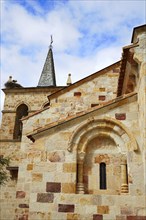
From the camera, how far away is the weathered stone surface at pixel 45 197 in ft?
23.8

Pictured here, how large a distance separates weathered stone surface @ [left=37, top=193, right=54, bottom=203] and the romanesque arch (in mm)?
692

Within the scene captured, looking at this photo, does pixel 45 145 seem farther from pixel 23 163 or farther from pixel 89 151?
Result: pixel 23 163

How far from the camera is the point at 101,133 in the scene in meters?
8.06

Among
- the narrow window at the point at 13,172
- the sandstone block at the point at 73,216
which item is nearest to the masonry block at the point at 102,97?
the sandstone block at the point at 73,216

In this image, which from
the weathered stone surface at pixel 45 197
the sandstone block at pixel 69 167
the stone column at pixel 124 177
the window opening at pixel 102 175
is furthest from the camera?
the window opening at pixel 102 175

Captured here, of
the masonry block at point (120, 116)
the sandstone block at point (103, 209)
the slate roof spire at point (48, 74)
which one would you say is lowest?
the sandstone block at point (103, 209)

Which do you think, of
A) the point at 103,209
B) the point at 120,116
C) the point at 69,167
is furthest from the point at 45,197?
the point at 120,116

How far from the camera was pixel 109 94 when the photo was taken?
40.7ft

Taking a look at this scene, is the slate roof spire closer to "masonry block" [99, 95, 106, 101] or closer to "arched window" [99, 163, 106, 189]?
"masonry block" [99, 95, 106, 101]

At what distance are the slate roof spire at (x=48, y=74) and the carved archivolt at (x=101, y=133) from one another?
1609 centimetres

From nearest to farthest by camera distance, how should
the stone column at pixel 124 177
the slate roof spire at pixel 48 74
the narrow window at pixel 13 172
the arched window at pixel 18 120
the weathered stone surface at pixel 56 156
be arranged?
the stone column at pixel 124 177, the weathered stone surface at pixel 56 156, the narrow window at pixel 13 172, the arched window at pixel 18 120, the slate roof spire at pixel 48 74

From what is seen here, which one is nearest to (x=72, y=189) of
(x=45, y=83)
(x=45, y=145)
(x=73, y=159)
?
(x=73, y=159)

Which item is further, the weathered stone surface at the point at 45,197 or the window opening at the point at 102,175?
the window opening at the point at 102,175

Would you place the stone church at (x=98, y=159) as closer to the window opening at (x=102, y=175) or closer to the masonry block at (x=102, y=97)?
the window opening at (x=102, y=175)
